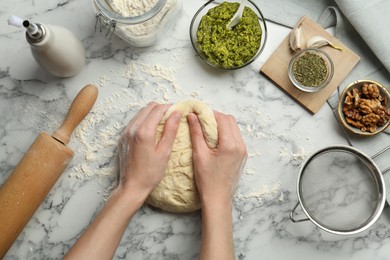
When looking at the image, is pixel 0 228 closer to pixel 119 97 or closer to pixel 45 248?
pixel 45 248

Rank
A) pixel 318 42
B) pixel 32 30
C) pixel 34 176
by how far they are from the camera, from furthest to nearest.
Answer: pixel 318 42 → pixel 34 176 → pixel 32 30

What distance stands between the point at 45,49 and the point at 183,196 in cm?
49

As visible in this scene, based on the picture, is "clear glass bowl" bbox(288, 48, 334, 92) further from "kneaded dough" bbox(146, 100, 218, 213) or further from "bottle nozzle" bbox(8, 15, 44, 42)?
"bottle nozzle" bbox(8, 15, 44, 42)

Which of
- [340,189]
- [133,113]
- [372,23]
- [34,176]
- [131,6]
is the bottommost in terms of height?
[34,176]

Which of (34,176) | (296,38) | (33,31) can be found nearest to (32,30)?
(33,31)

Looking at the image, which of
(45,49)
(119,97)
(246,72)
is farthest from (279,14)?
(45,49)

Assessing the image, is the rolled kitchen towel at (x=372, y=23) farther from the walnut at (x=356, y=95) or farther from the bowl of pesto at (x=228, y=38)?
the bowl of pesto at (x=228, y=38)

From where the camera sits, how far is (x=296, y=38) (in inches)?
50.8

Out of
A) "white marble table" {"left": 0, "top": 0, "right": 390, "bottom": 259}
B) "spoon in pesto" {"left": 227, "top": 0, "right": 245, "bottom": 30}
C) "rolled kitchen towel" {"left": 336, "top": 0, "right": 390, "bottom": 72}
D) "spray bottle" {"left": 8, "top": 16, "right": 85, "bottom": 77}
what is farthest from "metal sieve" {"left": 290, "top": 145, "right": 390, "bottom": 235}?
"spray bottle" {"left": 8, "top": 16, "right": 85, "bottom": 77}

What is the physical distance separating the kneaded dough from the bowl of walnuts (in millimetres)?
357

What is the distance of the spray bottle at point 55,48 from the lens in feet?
3.55

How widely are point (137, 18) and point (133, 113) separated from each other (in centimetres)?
29

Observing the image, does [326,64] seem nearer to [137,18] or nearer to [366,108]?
[366,108]

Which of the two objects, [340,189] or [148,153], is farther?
[340,189]
